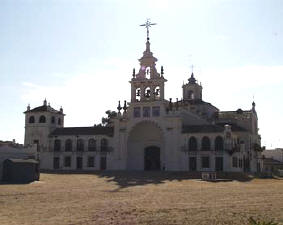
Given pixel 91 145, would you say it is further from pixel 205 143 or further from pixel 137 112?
pixel 205 143

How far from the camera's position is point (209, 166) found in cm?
5397

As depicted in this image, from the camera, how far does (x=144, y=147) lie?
2295 inches

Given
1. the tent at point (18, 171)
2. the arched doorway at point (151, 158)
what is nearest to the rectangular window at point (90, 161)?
the arched doorway at point (151, 158)

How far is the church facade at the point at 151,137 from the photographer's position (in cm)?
5475

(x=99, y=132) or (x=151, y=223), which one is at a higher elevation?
(x=99, y=132)

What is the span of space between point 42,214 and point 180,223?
6066mm

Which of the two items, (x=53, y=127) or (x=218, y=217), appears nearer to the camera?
(x=218, y=217)

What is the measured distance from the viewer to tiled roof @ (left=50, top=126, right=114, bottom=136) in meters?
60.6

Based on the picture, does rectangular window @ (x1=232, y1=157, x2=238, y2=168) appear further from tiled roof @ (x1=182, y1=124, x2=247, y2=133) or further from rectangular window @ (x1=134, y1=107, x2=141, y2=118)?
rectangular window @ (x1=134, y1=107, x2=141, y2=118)

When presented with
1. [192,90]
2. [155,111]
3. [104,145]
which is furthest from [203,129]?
[192,90]

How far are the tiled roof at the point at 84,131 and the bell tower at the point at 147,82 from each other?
6.12 m

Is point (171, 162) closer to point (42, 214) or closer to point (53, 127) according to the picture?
point (53, 127)

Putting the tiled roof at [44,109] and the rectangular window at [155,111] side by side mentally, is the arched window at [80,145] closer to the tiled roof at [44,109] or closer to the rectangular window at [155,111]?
the tiled roof at [44,109]

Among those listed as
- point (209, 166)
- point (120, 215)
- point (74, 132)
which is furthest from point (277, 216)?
point (74, 132)
